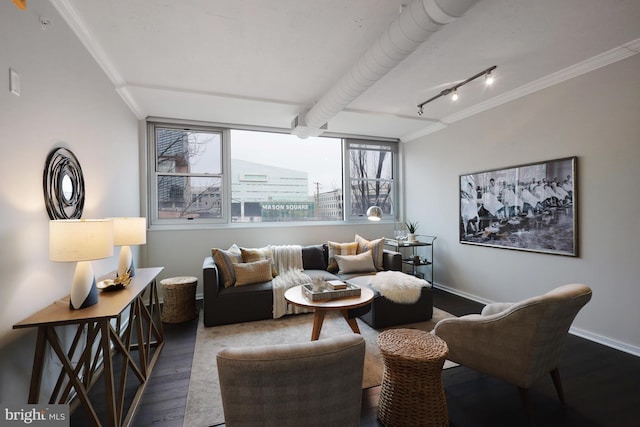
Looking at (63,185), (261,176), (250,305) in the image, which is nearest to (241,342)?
(250,305)

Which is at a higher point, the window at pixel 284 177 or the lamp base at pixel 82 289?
the window at pixel 284 177

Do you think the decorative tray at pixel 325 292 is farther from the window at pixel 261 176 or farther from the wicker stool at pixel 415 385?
the window at pixel 261 176

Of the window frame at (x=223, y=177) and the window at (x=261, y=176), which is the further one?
the window at (x=261, y=176)

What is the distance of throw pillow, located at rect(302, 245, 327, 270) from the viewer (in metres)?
4.24

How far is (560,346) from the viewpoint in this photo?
1.81m

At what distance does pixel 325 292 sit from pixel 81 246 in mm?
1832

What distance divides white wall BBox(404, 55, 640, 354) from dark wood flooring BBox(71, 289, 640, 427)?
539 mm

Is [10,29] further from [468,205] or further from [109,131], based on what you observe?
[468,205]

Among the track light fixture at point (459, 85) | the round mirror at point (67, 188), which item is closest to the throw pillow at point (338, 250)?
the track light fixture at point (459, 85)

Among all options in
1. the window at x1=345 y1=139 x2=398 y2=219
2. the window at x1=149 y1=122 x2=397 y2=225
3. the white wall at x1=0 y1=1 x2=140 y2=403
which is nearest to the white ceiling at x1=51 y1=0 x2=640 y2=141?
the white wall at x1=0 y1=1 x2=140 y2=403

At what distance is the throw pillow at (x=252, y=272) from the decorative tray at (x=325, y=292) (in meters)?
0.94

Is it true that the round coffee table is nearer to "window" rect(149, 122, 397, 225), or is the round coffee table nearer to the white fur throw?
the white fur throw

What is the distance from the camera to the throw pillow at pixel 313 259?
4240 mm

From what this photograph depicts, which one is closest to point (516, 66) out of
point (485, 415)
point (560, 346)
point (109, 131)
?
point (560, 346)
